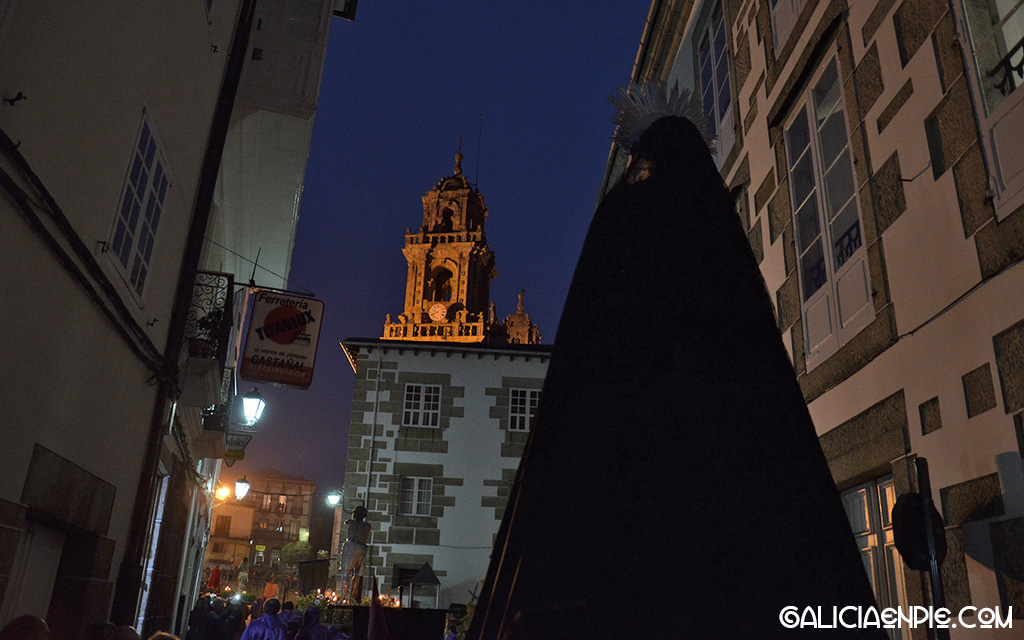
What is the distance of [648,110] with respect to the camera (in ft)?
7.13

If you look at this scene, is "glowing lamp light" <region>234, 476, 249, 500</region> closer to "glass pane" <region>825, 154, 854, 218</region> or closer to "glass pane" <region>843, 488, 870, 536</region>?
"glass pane" <region>843, 488, 870, 536</region>

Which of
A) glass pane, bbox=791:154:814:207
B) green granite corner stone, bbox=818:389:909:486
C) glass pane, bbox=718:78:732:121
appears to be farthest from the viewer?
glass pane, bbox=718:78:732:121

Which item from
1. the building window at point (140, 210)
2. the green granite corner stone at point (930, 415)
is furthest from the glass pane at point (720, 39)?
the building window at point (140, 210)

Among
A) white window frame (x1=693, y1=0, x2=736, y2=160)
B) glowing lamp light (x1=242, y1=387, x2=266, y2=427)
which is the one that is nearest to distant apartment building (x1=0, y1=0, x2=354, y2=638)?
glowing lamp light (x1=242, y1=387, x2=266, y2=427)

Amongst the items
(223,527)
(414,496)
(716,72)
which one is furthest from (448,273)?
(716,72)

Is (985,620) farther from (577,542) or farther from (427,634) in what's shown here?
(577,542)

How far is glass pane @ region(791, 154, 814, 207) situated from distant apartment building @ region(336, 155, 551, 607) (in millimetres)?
13207

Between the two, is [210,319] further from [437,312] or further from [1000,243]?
[437,312]

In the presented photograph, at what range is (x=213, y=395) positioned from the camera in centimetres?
921

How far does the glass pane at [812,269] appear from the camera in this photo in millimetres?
6496

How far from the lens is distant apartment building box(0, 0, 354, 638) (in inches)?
158

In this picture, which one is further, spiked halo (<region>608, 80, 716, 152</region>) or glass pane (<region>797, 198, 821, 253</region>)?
glass pane (<region>797, 198, 821, 253</region>)

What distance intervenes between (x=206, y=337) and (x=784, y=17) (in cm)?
770

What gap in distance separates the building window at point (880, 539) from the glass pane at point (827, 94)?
Result: 3402mm
